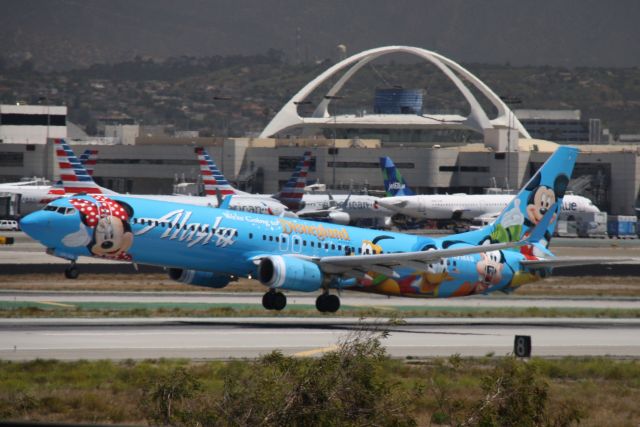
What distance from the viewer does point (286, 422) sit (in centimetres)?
2166

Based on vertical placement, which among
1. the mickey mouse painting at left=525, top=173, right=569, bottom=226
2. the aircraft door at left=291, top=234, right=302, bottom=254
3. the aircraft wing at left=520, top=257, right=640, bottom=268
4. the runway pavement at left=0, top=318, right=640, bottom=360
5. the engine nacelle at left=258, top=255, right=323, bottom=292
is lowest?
the runway pavement at left=0, top=318, right=640, bottom=360

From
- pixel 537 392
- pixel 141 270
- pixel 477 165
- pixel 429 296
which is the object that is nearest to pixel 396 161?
pixel 477 165

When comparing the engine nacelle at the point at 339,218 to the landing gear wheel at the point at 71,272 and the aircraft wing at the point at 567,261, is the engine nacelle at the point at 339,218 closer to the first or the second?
the aircraft wing at the point at 567,261

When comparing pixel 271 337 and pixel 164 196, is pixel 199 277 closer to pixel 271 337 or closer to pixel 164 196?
pixel 271 337

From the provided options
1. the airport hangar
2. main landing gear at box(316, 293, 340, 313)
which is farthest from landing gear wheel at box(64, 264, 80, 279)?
the airport hangar

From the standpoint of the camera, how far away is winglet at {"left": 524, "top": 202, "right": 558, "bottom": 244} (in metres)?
54.6

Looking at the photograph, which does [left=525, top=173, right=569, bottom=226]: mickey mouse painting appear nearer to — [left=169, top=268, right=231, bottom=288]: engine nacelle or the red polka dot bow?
[left=169, top=268, right=231, bottom=288]: engine nacelle

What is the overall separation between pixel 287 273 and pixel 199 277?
3.78 m

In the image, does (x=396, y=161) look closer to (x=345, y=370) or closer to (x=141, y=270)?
(x=141, y=270)

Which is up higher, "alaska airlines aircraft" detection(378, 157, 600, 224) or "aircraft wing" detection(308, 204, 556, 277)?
"alaska airlines aircraft" detection(378, 157, 600, 224)

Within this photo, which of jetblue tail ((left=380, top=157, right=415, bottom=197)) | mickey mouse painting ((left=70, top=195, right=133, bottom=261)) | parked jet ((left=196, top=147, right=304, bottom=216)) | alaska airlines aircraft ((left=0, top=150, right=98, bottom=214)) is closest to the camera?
mickey mouse painting ((left=70, top=195, right=133, bottom=261))

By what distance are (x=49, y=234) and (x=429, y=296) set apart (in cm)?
1541

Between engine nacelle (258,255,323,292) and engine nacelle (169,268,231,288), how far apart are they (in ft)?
6.89

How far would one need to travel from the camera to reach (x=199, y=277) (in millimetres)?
48625
